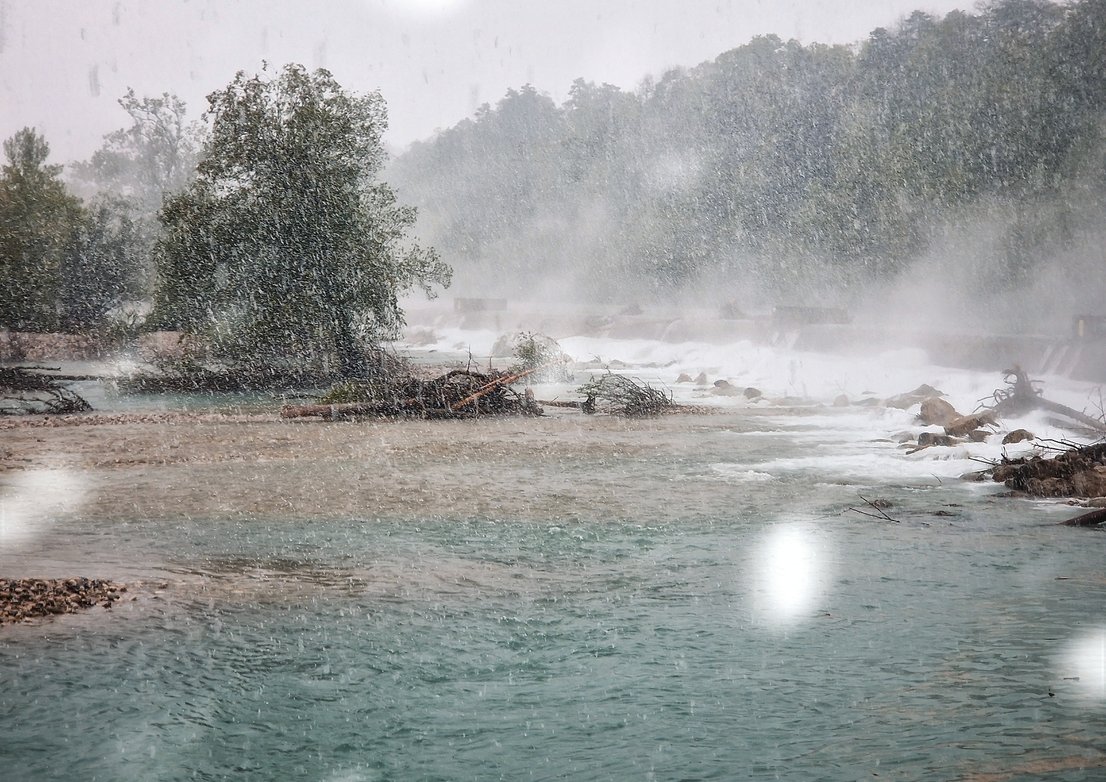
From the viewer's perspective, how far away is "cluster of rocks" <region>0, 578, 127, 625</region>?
9266 millimetres

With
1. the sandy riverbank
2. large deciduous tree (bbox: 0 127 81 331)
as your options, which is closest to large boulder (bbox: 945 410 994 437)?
the sandy riverbank

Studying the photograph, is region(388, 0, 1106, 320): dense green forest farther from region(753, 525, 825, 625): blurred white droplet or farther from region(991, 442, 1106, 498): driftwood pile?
region(753, 525, 825, 625): blurred white droplet

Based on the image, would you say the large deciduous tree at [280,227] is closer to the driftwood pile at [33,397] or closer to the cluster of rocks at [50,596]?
the driftwood pile at [33,397]

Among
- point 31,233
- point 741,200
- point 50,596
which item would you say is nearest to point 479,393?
point 50,596

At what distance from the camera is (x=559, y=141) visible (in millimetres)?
132625

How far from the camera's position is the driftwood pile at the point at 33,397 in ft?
85.4

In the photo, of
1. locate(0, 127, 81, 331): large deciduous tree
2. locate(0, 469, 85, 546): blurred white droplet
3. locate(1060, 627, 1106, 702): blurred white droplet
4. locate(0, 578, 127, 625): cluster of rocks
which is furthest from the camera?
locate(0, 127, 81, 331): large deciduous tree

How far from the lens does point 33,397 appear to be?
29297 millimetres

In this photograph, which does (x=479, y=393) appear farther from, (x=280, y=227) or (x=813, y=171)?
(x=813, y=171)

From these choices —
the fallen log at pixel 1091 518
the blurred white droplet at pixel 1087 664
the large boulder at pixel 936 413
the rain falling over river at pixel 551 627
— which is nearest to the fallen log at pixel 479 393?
the rain falling over river at pixel 551 627

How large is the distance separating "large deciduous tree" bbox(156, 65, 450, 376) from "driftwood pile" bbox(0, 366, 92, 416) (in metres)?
4.35

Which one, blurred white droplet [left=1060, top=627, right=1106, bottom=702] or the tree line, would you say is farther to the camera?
the tree line

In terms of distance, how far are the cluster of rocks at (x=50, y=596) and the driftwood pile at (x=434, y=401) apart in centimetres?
1537

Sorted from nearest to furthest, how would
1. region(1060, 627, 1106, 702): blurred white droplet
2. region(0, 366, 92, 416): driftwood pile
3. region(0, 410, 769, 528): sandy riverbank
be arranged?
region(1060, 627, 1106, 702): blurred white droplet
region(0, 410, 769, 528): sandy riverbank
region(0, 366, 92, 416): driftwood pile
